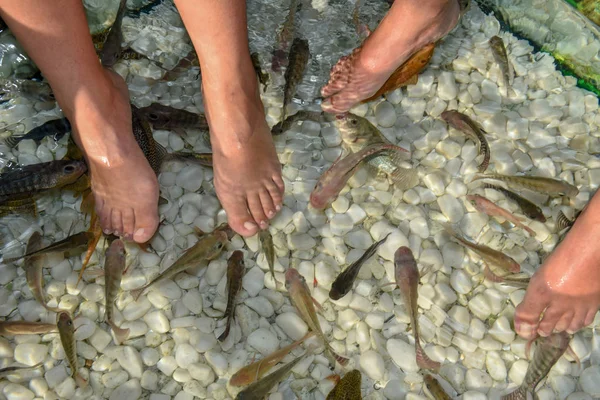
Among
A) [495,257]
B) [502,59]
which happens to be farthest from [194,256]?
[502,59]

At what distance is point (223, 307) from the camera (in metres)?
2.91

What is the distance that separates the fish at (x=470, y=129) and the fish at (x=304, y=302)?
1.33 meters

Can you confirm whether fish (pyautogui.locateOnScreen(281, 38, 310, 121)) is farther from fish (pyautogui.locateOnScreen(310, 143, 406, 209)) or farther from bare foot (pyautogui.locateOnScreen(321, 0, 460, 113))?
fish (pyautogui.locateOnScreen(310, 143, 406, 209))

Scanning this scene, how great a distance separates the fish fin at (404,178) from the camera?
3229mm

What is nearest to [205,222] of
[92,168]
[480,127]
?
[92,168]

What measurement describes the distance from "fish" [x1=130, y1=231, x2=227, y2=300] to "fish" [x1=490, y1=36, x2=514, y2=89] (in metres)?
2.20

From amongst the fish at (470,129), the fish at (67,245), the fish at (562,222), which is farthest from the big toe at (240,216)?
the fish at (562,222)

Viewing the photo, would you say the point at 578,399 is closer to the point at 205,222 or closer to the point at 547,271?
the point at 547,271

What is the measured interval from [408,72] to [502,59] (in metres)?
0.73

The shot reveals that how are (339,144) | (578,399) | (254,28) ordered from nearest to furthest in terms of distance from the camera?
(578,399)
(339,144)
(254,28)

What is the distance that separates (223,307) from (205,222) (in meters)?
0.50

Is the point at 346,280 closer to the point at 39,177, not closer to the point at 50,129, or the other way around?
the point at 39,177

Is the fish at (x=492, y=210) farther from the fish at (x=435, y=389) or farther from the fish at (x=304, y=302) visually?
the fish at (x=304, y=302)

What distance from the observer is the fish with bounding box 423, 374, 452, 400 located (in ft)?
8.78
